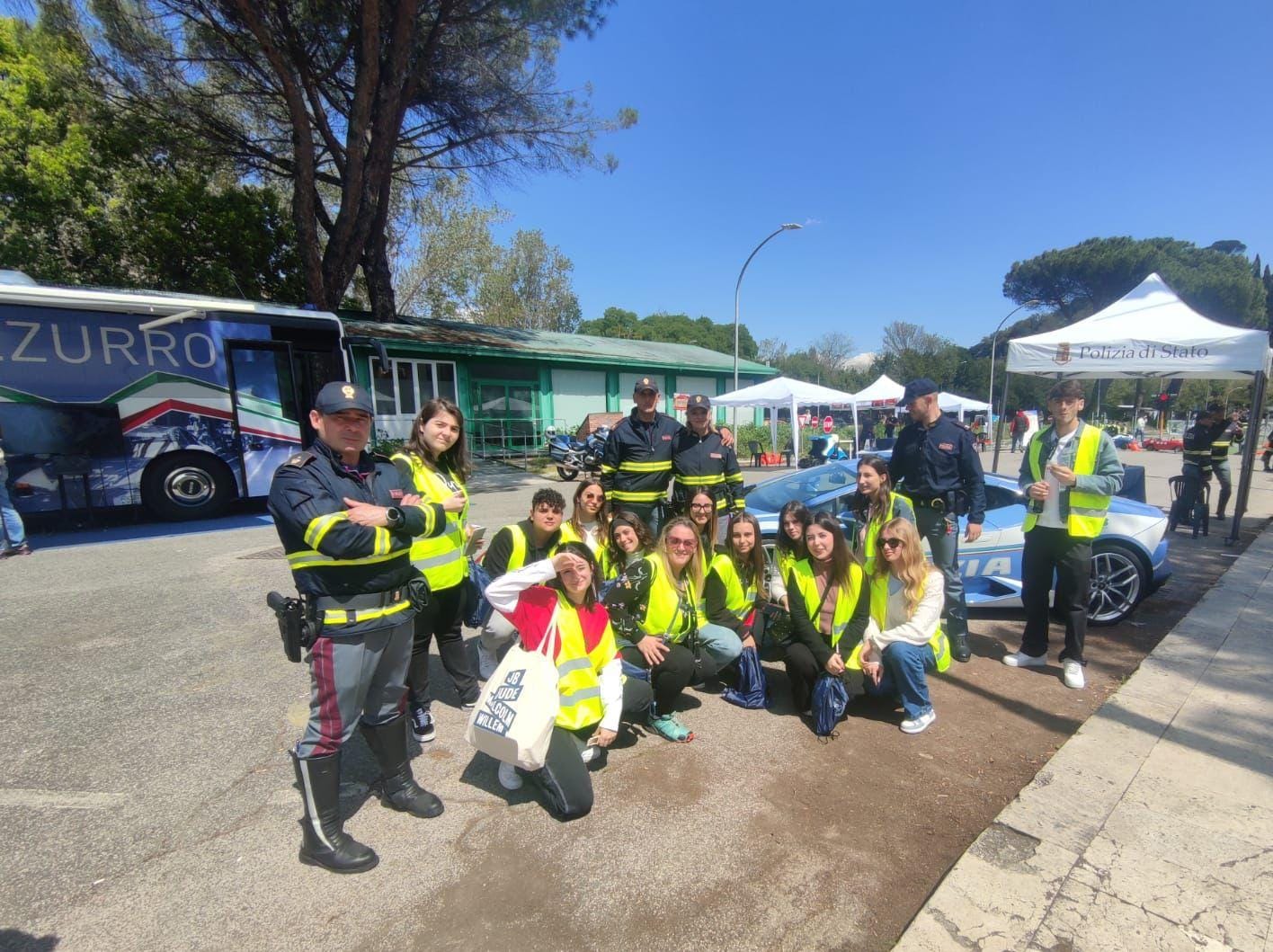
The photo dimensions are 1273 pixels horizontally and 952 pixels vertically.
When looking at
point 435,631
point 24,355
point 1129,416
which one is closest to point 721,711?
point 435,631

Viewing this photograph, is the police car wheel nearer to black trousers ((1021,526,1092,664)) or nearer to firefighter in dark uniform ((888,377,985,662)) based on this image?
black trousers ((1021,526,1092,664))

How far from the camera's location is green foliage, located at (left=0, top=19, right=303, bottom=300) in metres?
13.7

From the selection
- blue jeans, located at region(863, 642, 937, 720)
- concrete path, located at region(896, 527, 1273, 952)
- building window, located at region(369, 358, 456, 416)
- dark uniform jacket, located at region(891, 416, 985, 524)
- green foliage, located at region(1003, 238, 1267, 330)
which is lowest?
concrete path, located at region(896, 527, 1273, 952)

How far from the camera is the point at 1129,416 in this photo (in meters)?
39.5

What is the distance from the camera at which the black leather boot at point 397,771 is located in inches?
95.7

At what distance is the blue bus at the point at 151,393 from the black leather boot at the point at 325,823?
800 cm

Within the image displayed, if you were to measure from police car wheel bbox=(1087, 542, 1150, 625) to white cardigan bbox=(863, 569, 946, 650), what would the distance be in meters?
2.24

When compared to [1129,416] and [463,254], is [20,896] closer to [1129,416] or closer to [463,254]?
[463,254]

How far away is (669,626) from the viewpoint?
3.27m

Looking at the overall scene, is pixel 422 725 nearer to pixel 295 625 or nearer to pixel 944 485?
pixel 295 625

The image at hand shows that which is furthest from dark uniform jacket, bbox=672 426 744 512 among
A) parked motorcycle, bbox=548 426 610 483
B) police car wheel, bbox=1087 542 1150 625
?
parked motorcycle, bbox=548 426 610 483

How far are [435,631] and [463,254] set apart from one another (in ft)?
102

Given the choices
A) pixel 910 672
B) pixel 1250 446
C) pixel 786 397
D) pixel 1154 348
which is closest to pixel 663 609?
pixel 910 672

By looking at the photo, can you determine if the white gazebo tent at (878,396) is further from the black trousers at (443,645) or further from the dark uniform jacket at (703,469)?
the black trousers at (443,645)
